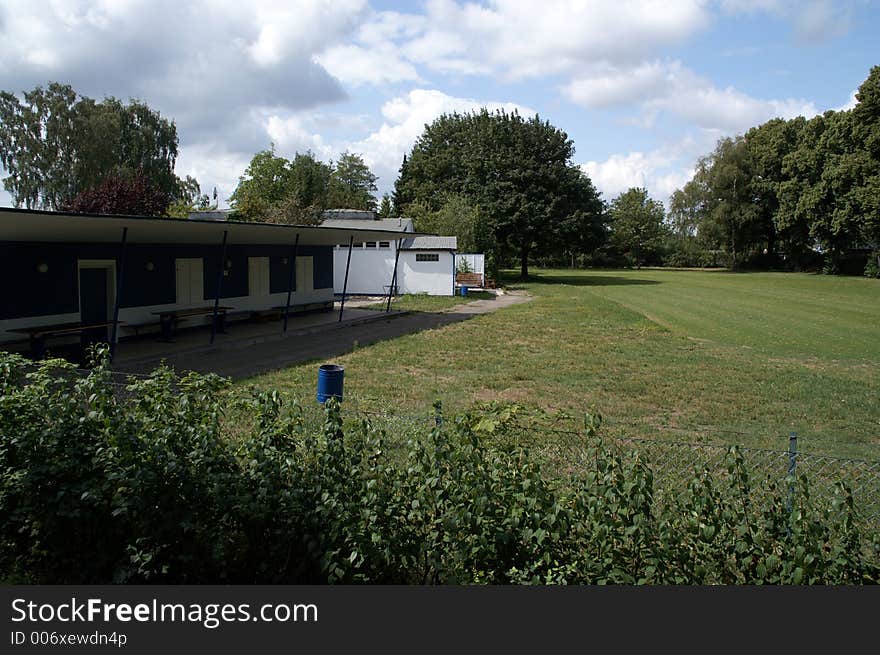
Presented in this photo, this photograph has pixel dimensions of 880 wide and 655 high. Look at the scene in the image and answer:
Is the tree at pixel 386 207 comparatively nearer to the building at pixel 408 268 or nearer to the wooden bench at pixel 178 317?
the building at pixel 408 268

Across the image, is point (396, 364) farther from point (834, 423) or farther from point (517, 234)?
point (517, 234)

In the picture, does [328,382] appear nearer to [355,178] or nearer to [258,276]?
[258,276]

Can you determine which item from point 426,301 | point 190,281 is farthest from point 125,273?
point 426,301

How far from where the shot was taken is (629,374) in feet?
42.3

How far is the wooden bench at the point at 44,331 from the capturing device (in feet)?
42.6

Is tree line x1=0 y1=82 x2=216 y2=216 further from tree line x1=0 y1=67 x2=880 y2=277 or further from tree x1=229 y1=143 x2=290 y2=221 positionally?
tree x1=229 y1=143 x2=290 y2=221

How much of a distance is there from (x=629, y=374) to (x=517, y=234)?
108ft

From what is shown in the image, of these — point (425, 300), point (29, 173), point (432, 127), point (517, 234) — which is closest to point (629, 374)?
point (425, 300)

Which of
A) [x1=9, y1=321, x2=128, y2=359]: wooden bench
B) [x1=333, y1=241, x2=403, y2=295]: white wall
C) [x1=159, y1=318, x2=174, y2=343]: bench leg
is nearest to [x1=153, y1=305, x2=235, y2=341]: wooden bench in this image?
[x1=159, y1=318, x2=174, y2=343]: bench leg

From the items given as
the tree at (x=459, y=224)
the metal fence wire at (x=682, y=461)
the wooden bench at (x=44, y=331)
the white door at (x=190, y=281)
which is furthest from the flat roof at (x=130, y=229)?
the tree at (x=459, y=224)

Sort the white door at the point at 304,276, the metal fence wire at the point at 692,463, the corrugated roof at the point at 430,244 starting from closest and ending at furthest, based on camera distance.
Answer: the metal fence wire at the point at 692,463 → the white door at the point at 304,276 → the corrugated roof at the point at 430,244

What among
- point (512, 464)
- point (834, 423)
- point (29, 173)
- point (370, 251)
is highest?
point (29, 173)

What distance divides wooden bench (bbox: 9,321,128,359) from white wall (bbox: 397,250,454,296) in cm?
1943

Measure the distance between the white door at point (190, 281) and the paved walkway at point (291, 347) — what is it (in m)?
2.55
